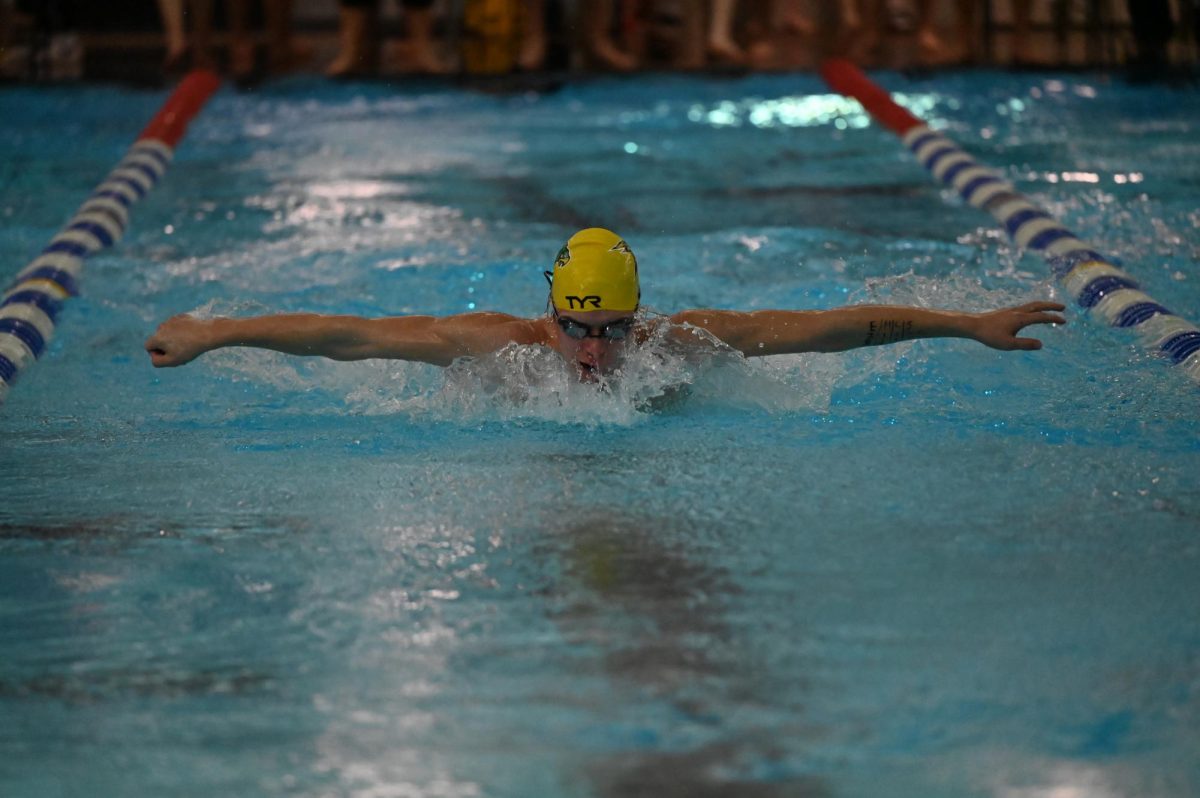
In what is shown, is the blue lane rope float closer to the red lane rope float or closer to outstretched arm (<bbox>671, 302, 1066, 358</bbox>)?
outstretched arm (<bbox>671, 302, 1066, 358</bbox>)

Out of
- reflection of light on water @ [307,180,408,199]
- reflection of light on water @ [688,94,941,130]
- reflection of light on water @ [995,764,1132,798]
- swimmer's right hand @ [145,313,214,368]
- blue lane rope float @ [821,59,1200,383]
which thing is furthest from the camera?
reflection of light on water @ [688,94,941,130]

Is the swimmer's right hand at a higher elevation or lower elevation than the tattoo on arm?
lower

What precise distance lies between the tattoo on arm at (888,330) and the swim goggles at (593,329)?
60 centimetres

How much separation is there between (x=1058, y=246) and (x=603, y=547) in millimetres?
3333

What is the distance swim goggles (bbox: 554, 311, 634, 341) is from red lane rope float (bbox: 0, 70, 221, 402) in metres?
1.66

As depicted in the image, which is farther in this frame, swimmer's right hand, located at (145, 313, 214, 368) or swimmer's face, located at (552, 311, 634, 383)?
swimmer's face, located at (552, 311, 634, 383)

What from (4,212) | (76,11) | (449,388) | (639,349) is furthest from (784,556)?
(76,11)

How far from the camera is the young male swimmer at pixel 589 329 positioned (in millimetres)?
3541

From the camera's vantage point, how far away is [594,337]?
363 cm

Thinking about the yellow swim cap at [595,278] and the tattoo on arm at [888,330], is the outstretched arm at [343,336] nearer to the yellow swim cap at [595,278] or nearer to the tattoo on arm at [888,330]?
the yellow swim cap at [595,278]

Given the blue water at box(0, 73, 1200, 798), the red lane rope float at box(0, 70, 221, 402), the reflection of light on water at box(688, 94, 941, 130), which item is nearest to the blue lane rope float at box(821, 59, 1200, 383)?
the blue water at box(0, 73, 1200, 798)

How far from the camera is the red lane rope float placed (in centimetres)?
468

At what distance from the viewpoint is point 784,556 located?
293 cm

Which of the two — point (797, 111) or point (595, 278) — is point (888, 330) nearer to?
point (595, 278)
